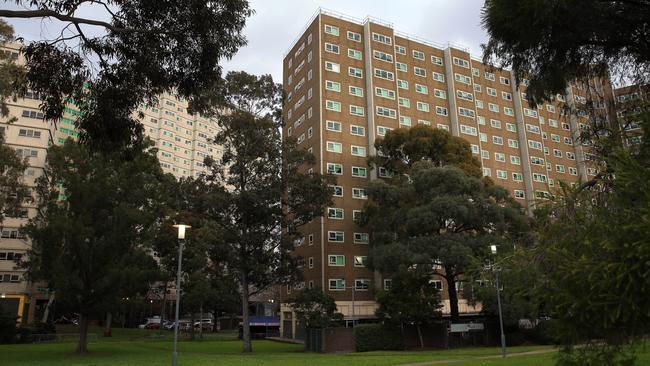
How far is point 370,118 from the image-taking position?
61.1 m

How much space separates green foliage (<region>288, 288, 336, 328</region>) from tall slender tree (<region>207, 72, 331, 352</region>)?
2.83 m

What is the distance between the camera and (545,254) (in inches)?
424

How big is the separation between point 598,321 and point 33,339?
4785 centimetres

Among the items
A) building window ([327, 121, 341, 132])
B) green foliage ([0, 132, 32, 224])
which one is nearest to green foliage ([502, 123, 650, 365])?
green foliage ([0, 132, 32, 224])

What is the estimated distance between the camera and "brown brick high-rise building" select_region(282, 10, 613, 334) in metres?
55.3

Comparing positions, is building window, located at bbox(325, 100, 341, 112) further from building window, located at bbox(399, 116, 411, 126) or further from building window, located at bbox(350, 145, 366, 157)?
building window, located at bbox(399, 116, 411, 126)

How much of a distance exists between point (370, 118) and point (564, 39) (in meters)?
47.3

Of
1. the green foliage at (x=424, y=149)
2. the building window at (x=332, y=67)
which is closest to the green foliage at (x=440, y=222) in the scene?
the green foliage at (x=424, y=149)

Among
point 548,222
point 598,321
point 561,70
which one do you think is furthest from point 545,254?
point 561,70

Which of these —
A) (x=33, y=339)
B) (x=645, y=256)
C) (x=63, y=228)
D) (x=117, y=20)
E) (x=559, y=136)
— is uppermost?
(x=559, y=136)

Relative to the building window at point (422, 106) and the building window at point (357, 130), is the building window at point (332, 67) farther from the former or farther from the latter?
the building window at point (422, 106)

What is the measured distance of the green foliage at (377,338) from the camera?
3656 centimetres

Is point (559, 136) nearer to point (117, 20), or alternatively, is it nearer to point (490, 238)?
point (490, 238)

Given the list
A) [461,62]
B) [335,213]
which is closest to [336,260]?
[335,213]
